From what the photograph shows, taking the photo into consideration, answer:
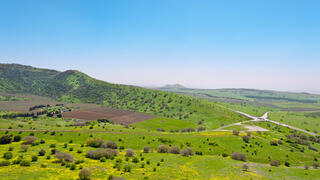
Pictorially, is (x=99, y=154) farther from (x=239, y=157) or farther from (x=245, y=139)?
(x=245, y=139)

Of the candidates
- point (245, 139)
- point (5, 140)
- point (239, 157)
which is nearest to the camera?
point (5, 140)

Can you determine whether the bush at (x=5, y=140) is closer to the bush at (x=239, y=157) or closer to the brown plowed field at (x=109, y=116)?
the bush at (x=239, y=157)

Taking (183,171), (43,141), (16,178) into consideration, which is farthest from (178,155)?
(43,141)

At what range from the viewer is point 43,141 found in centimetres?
5634

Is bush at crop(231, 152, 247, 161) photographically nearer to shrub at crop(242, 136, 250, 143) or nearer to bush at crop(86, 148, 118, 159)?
shrub at crop(242, 136, 250, 143)

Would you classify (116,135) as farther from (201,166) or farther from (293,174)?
(293,174)

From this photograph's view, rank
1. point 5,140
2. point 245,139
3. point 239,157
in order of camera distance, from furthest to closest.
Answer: point 245,139 < point 239,157 < point 5,140

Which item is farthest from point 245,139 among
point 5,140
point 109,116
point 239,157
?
point 109,116

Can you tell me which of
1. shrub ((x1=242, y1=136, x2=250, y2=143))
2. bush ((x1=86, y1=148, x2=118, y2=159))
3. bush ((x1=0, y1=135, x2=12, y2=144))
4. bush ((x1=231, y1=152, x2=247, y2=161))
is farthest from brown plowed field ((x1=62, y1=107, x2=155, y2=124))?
bush ((x1=231, y1=152, x2=247, y2=161))

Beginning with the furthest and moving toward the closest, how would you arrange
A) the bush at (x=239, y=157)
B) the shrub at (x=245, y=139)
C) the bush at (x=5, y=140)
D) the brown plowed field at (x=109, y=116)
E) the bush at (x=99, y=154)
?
the brown plowed field at (x=109, y=116) < the shrub at (x=245, y=139) < the bush at (x=239, y=157) < the bush at (x=5, y=140) < the bush at (x=99, y=154)

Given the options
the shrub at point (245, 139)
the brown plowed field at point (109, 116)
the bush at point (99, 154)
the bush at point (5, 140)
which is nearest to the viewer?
the bush at point (99, 154)

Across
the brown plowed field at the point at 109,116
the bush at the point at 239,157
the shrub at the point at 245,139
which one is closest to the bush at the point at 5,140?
the bush at the point at 239,157

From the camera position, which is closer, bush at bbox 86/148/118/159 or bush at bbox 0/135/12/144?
bush at bbox 86/148/118/159

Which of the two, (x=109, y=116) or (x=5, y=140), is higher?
(x=5, y=140)
